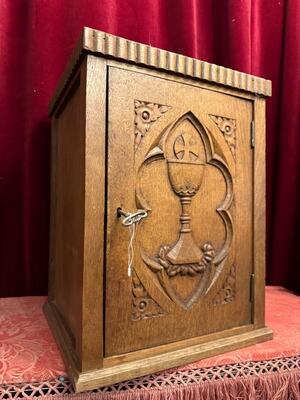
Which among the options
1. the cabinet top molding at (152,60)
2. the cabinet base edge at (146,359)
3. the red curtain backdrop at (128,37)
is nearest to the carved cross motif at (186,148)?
the cabinet top molding at (152,60)

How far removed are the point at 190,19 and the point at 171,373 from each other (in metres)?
1.00

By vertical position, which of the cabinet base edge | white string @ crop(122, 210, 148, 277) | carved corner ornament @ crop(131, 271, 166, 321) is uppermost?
white string @ crop(122, 210, 148, 277)

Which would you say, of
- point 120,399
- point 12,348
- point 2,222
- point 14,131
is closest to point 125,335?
point 120,399

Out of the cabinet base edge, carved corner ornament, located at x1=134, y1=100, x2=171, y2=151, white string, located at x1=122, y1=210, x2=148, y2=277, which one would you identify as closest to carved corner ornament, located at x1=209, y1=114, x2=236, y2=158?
carved corner ornament, located at x1=134, y1=100, x2=171, y2=151

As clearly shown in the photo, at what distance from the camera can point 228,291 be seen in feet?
2.28

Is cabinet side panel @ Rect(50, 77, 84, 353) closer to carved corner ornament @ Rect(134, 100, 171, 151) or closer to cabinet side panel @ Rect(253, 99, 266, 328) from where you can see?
carved corner ornament @ Rect(134, 100, 171, 151)

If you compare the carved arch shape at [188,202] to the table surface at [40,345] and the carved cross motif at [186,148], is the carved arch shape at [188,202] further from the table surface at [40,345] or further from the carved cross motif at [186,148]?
the table surface at [40,345]

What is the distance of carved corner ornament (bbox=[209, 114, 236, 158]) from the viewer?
685 mm

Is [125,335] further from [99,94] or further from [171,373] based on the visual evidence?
[99,94]

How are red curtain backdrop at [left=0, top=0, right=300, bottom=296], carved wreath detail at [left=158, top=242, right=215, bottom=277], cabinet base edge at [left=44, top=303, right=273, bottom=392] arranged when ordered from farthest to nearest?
red curtain backdrop at [left=0, top=0, right=300, bottom=296] < carved wreath detail at [left=158, top=242, right=215, bottom=277] < cabinet base edge at [left=44, top=303, right=273, bottom=392]

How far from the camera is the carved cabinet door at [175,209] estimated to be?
0.57 metres

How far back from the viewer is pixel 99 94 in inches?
21.5

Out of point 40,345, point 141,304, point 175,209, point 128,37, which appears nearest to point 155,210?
point 175,209

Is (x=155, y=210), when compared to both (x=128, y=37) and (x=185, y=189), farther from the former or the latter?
(x=128, y=37)
